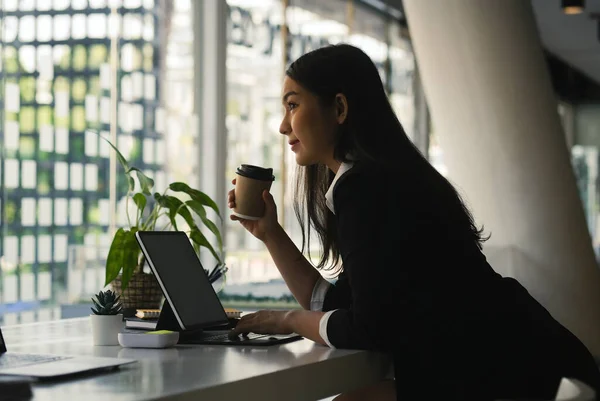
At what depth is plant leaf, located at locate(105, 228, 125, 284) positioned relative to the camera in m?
2.46

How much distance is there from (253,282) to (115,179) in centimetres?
104

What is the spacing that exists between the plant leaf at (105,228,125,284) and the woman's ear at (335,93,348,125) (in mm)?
681

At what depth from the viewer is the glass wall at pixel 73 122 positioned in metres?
4.67

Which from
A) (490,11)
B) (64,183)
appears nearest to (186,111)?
(64,183)

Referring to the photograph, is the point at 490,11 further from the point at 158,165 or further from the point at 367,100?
the point at 367,100

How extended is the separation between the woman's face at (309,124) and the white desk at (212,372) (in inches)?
16.2

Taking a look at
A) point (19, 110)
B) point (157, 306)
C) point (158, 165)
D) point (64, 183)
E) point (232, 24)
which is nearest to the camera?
point (157, 306)

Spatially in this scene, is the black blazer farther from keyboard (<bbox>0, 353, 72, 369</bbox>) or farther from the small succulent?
keyboard (<bbox>0, 353, 72, 369</bbox>)

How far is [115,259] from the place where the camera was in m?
2.47

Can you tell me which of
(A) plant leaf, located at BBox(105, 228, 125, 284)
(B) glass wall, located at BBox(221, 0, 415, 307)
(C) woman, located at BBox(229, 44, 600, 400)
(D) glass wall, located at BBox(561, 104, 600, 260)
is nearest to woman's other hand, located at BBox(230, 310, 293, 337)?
(C) woman, located at BBox(229, 44, 600, 400)

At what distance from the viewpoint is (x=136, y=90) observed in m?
5.54

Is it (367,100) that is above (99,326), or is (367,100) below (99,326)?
above

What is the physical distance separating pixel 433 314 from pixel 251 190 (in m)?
0.61

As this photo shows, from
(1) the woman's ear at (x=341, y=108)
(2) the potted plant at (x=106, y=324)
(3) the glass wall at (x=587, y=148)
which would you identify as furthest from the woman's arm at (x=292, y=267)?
(3) the glass wall at (x=587, y=148)
